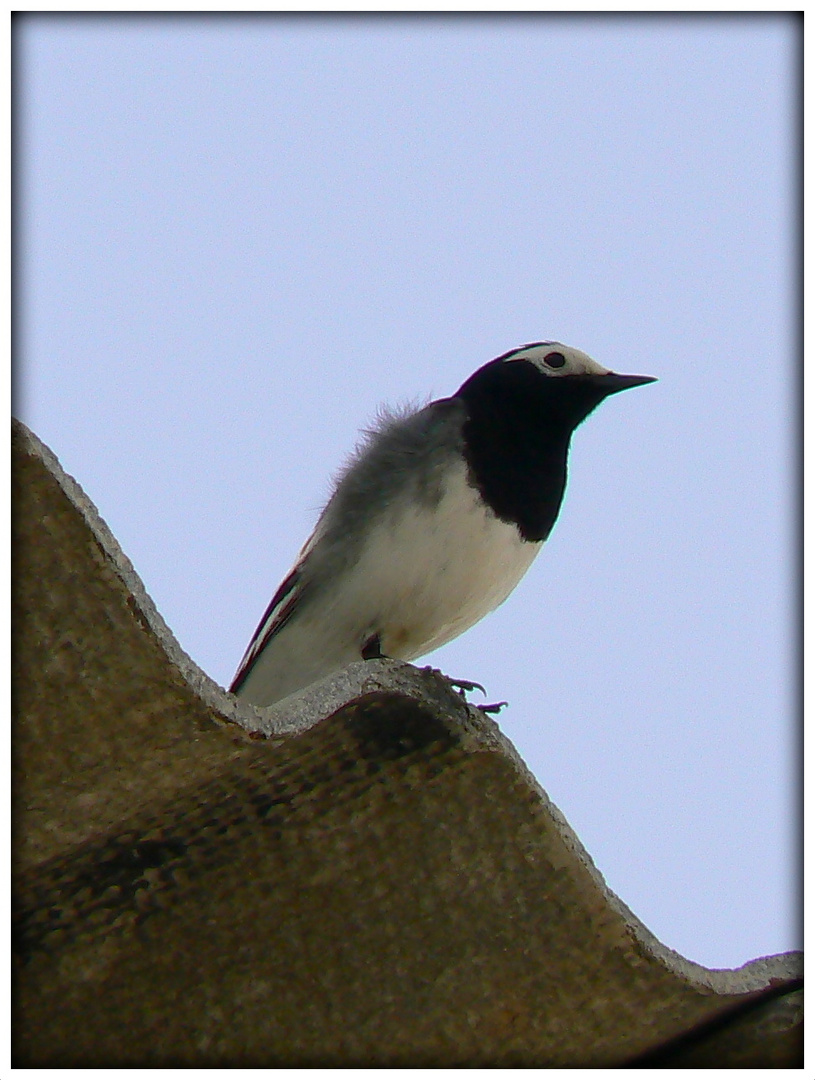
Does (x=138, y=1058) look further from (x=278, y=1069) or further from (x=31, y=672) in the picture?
(x=31, y=672)

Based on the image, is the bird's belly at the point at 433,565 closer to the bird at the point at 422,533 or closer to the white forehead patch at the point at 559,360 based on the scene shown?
the bird at the point at 422,533

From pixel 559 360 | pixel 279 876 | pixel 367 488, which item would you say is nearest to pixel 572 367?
pixel 559 360

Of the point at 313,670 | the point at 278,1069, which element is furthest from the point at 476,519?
the point at 278,1069

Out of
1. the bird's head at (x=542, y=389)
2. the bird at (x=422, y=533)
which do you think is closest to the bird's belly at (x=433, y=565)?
the bird at (x=422, y=533)

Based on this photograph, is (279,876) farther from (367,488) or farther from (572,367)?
(572,367)

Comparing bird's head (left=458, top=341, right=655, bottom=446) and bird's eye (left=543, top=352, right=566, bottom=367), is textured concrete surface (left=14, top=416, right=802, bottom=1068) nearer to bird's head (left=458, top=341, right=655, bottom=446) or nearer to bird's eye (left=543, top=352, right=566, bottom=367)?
bird's head (left=458, top=341, right=655, bottom=446)

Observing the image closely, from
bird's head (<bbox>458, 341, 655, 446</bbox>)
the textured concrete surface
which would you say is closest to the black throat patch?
bird's head (<bbox>458, 341, 655, 446</bbox>)
